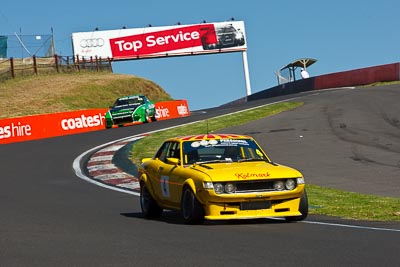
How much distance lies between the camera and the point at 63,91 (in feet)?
213

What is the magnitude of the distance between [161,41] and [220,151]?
79943mm

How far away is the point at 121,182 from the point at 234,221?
8.37 m

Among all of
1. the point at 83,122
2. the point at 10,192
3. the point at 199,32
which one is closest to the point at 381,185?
the point at 10,192

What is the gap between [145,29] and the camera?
303 feet

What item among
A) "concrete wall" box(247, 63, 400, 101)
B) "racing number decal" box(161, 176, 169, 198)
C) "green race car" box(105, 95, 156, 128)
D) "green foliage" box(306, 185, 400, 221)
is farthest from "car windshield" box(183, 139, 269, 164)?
"concrete wall" box(247, 63, 400, 101)

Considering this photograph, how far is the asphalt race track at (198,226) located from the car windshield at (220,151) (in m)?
0.94

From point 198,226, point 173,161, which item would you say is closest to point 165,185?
point 173,161

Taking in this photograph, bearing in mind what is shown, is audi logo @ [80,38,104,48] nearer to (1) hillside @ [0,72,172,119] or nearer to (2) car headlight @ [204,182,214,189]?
(1) hillside @ [0,72,172,119]

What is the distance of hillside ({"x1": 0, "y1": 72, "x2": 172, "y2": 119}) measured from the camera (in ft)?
192

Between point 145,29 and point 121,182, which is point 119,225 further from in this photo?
point 145,29

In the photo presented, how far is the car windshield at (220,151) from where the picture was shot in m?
12.4

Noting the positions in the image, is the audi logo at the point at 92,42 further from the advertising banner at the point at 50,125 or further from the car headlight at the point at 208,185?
the car headlight at the point at 208,185

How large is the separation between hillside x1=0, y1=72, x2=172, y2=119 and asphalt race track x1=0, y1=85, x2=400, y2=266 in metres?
28.3

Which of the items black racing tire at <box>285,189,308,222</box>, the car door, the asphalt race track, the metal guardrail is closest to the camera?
the asphalt race track
